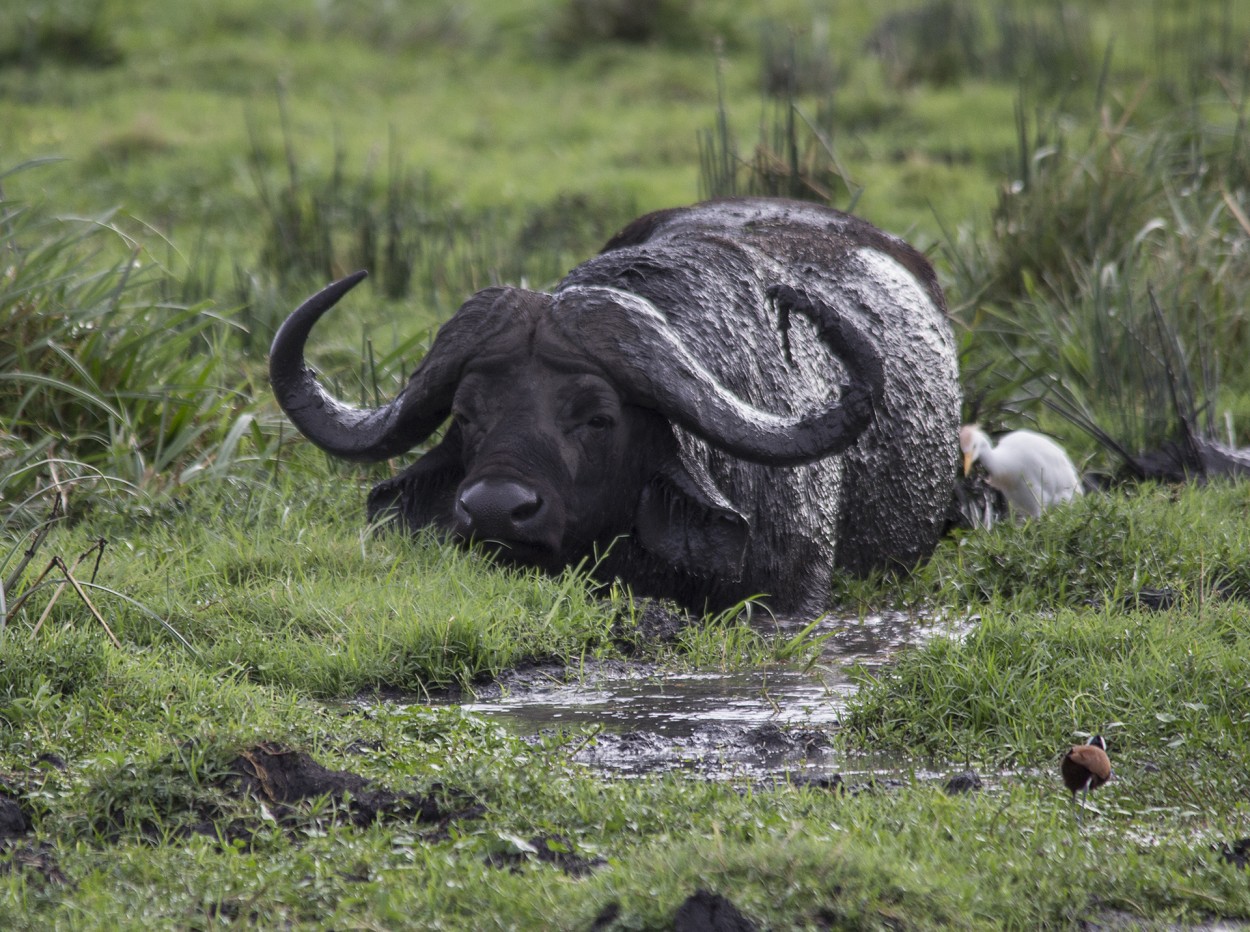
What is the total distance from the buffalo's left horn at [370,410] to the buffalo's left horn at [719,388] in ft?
1.06

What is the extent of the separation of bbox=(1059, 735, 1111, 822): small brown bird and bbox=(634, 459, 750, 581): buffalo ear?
1.95 m

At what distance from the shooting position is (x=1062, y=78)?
48.6 feet

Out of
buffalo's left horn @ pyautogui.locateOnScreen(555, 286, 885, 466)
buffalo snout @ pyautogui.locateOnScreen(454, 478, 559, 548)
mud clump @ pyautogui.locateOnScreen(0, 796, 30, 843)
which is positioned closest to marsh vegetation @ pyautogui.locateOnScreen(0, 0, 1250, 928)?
mud clump @ pyautogui.locateOnScreen(0, 796, 30, 843)

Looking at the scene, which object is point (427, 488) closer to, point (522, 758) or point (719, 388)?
point (719, 388)

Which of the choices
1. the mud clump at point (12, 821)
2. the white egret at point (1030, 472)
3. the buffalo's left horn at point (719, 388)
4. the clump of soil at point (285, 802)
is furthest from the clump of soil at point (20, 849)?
the white egret at point (1030, 472)

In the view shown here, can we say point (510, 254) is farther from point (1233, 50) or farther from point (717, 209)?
point (1233, 50)

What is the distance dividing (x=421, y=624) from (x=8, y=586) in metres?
1.15

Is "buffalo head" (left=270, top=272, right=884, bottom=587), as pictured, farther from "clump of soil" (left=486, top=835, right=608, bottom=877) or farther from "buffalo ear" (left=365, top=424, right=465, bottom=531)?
"clump of soil" (left=486, top=835, right=608, bottom=877)

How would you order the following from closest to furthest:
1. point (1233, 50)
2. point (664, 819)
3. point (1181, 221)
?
point (664, 819), point (1181, 221), point (1233, 50)

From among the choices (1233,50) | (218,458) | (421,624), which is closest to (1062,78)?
(1233,50)

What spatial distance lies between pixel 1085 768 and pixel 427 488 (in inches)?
111

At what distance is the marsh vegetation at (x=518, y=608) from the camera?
10.9 feet

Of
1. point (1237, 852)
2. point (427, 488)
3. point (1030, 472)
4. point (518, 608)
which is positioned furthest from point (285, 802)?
point (1030, 472)

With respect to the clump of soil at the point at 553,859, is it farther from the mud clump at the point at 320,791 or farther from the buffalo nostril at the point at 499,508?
the buffalo nostril at the point at 499,508
